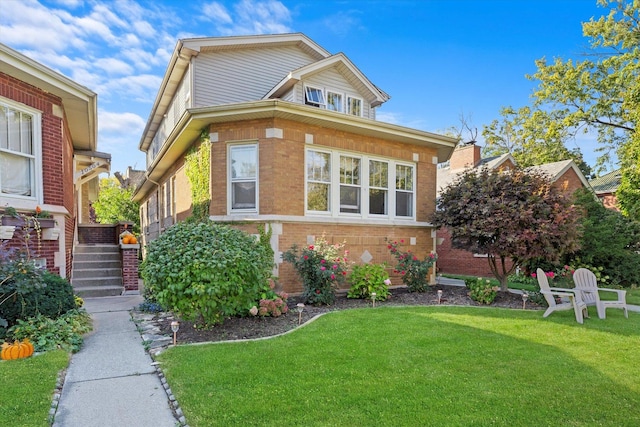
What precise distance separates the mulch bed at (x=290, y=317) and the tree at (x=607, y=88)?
1361 cm

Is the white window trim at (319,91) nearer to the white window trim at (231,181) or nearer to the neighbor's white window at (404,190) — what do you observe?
the neighbor's white window at (404,190)

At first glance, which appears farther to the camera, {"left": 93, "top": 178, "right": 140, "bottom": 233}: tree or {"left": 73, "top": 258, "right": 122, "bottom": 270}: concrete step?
{"left": 93, "top": 178, "right": 140, "bottom": 233}: tree

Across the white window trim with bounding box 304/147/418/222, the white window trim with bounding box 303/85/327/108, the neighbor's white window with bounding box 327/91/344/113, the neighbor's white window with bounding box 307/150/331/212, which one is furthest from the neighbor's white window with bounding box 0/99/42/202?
the neighbor's white window with bounding box 327/91/344/113

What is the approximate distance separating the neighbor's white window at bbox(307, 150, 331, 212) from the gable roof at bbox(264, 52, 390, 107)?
4024mm

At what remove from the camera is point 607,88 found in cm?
2081

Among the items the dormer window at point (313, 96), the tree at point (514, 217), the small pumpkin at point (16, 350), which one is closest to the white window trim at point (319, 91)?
the dormer window at point (313, 96)

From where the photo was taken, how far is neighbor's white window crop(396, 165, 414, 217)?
10.5 m

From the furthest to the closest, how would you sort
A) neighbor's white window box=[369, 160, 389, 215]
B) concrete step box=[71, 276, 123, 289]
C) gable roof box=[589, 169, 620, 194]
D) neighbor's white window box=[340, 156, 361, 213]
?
gable roof box=[589, 169, 620, 194] → neighbor's white window box=[369, 160, 389, 215] → neighbor's white window box=[340, 156, 361, 213] → concrete step box=[71, 276, 123, 289]

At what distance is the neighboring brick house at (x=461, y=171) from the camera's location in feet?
51.7

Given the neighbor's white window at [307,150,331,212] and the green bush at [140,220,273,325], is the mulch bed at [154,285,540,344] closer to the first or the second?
the green bush at [140,220,273,325]

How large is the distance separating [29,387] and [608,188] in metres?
30.5

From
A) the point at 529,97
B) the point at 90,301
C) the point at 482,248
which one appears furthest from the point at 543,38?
the point at 90,301

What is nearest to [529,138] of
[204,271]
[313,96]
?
[313,96]

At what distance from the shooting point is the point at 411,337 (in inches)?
205
